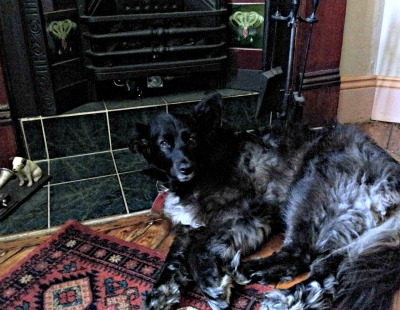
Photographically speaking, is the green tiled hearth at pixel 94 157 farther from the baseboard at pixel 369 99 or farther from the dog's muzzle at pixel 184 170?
the baseboard at pixel 369 99

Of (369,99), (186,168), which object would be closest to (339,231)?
(186,168)

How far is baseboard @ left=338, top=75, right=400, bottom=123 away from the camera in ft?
9.91

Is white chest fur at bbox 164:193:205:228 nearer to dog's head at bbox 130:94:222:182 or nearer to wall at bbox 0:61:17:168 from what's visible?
dog's head at bbox 130:94:222:182

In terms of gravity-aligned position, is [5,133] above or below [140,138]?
below

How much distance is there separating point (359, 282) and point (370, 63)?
81.5 inches

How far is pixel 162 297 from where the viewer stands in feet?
4.98

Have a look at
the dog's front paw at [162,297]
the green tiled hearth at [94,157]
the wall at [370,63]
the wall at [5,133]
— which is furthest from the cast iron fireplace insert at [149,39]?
→ the dog's front paw at [162,297]

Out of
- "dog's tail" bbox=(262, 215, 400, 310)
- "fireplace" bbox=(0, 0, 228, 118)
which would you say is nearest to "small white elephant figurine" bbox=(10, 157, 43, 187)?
"fireplace" bbox=(0, 0, 228, 118)

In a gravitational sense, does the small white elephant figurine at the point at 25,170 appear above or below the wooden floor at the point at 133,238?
above

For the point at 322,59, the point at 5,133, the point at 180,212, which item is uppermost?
the point at 322,59

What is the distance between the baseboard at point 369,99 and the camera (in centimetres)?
302

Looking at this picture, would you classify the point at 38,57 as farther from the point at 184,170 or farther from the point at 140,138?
the point at 184,170

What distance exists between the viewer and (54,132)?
97.0 inches

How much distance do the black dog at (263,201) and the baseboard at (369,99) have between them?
1.13 meters
